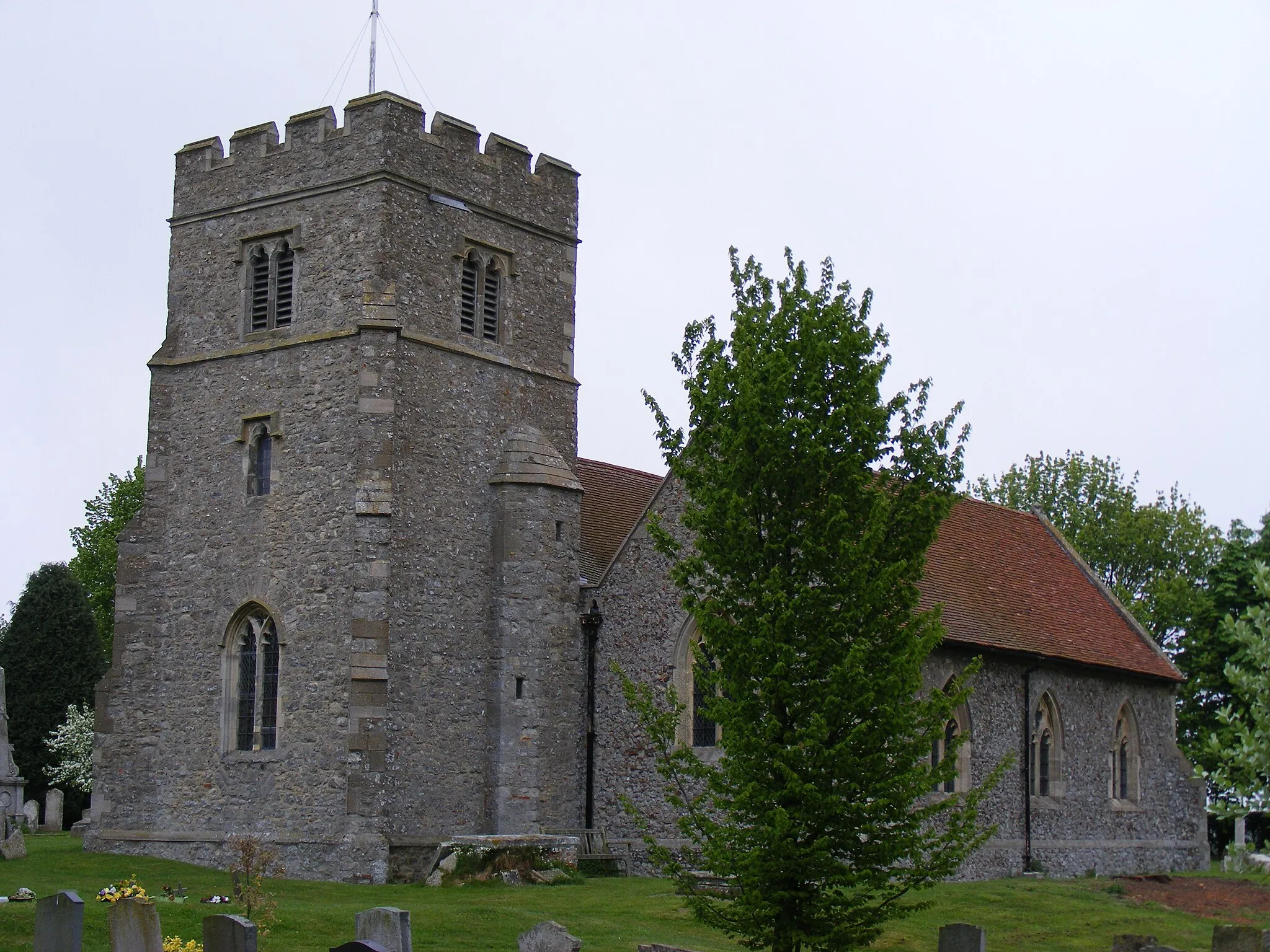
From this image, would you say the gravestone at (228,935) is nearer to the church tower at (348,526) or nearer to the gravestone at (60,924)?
the gravestone at (60,924)

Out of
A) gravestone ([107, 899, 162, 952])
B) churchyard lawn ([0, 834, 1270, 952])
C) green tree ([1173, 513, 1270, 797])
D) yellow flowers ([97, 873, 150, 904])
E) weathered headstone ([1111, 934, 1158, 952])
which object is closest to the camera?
gravestone ([107, 899, 162, 952])

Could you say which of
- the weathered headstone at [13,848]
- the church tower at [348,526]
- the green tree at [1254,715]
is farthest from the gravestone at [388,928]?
the weathered headstone at [13,848]

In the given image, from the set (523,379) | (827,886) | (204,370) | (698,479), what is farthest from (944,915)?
(204,370)

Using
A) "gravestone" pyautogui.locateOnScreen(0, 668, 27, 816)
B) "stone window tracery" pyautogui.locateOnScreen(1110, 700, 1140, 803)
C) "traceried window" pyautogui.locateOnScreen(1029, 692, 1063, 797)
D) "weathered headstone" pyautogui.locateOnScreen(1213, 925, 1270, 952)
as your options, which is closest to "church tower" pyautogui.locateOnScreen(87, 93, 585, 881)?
"gravestone" pyautogui.locateOnScreen(0, 668, 27, 816)

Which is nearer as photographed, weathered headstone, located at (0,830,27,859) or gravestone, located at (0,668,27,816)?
weathered headstone, located at (0,830,27,859)

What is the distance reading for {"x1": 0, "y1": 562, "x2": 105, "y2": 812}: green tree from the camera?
49.4 m

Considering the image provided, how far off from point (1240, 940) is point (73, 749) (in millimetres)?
37690

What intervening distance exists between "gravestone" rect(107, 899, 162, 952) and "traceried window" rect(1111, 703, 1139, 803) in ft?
84.3

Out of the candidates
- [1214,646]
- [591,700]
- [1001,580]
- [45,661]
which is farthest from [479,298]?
[45,661]

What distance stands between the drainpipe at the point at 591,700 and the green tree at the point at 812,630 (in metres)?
12.5

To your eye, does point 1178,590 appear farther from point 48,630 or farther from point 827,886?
point 827,886

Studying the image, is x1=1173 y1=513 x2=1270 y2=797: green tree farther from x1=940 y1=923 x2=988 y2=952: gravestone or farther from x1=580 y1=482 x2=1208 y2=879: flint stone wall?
x1=940 y1=923 x2=988 y2=952: gravestone

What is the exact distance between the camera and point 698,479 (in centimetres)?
1705

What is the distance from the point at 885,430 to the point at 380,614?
12561 mm
